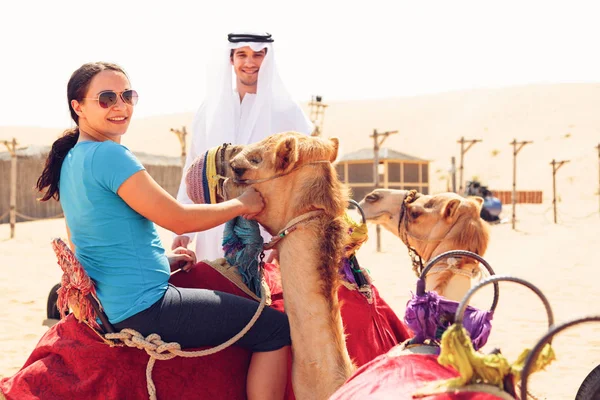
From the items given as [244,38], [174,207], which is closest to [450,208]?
[244,38]

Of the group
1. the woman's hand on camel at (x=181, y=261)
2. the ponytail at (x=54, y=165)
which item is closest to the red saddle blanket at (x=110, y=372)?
the woman's hand on camel at (x=181, y=261)

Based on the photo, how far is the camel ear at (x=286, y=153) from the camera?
234 centimetres

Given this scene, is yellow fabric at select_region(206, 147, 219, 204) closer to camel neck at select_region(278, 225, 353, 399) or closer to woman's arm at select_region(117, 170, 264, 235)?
woman's arm at select_region(117, 170, 264, 235)

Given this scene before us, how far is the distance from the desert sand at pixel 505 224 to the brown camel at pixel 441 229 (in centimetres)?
76

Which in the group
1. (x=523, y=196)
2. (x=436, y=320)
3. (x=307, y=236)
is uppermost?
(x=307, y=236)

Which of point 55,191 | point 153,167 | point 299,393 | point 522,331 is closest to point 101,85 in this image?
point 55,191

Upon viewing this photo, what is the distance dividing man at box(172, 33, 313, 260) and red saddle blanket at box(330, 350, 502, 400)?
2.37m

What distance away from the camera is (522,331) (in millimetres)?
7855

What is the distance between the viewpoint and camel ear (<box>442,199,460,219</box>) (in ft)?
11.8

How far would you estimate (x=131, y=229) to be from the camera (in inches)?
90.0

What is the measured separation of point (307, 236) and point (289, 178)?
0.22m

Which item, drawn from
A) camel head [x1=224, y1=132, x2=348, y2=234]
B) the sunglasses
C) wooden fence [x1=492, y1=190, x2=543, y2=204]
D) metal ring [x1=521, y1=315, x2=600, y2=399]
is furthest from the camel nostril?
wooden fence [x1=492, y1=190, x2=543, y2=204]

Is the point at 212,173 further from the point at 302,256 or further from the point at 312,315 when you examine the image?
the point at 312,315

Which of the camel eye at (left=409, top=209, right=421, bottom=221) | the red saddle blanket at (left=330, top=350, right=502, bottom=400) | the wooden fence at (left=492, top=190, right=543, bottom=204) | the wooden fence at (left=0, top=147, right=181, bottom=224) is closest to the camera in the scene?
the red saddle blanket at (left=330, top=350, right=502, bottom=400)
